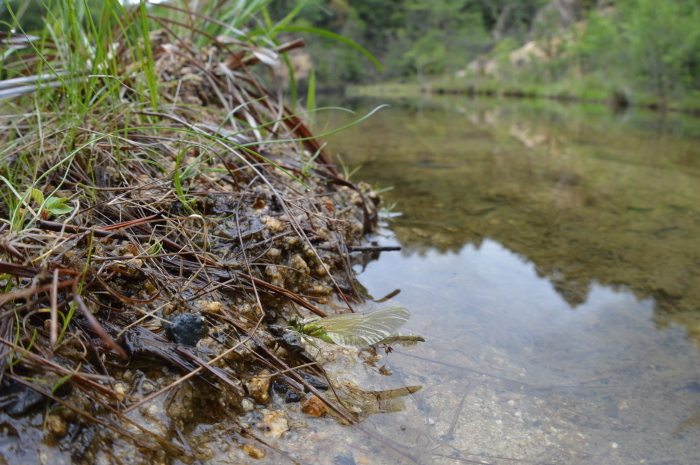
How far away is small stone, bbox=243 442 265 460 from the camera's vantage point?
710mm

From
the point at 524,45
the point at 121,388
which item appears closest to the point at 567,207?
the point at 121,388

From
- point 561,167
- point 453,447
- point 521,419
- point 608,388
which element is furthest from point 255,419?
point 561,167

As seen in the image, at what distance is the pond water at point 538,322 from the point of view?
32.2 inches

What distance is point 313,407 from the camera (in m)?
0.82

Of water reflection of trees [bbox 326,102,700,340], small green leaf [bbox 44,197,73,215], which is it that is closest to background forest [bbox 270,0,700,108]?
water reflection of trees [bbox 326,102,700,340]

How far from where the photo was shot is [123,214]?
3.26 ft

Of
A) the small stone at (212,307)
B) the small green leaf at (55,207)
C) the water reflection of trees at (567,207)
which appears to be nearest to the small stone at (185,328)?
the small stone at (212,307)

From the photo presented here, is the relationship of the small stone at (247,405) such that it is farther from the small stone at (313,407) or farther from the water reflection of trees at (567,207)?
the water reflection of trees at (567,207)

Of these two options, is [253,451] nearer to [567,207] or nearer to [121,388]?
[121,388]

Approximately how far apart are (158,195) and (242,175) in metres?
0.38

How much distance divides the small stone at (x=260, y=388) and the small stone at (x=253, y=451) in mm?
95

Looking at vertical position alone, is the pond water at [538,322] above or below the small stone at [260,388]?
below

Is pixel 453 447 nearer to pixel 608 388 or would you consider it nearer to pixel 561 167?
pixel 608 388

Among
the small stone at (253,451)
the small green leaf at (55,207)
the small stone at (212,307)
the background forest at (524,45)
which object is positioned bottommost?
the small stone at (253,451)
